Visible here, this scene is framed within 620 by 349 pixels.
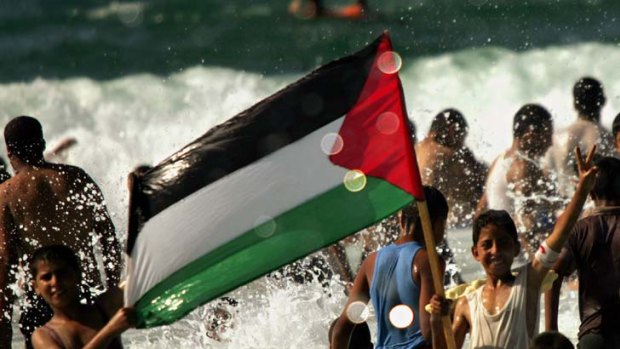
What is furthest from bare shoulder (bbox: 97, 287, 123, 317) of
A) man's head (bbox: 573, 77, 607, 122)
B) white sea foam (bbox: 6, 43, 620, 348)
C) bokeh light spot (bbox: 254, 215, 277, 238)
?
white sea foam (bbox: 6, 43, 620, 348)

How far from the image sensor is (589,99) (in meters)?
10.5

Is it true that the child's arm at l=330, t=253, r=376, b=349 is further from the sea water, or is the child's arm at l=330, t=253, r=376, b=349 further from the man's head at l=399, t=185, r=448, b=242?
the sea water

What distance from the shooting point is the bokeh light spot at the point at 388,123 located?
5.49 m

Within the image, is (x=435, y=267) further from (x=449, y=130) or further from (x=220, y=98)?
(x=220, y=98)

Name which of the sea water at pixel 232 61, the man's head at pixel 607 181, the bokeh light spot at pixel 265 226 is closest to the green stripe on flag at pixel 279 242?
the bokeh light spot at pixel 265 226

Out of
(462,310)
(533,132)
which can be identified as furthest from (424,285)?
(533,132)

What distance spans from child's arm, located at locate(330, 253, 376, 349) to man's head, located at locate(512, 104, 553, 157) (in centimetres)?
428

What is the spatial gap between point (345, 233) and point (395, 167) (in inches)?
9.7

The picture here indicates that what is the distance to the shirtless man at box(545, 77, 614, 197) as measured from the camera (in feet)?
34.0

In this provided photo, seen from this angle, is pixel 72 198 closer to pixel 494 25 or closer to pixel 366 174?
pixel 366 174

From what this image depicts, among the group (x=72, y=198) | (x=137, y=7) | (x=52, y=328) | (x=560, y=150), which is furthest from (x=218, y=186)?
(x=137, y=7)

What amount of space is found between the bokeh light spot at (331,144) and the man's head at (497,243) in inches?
22.4

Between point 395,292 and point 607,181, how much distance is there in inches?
36.6

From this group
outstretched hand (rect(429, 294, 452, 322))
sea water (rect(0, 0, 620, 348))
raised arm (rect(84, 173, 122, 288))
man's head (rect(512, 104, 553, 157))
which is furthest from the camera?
sea water (rect(0, 0, 620, 348))
